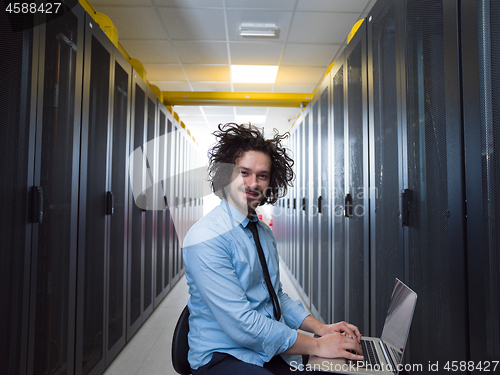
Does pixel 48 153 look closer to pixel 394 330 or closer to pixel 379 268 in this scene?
pixel 394 330

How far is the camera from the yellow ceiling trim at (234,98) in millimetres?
4551

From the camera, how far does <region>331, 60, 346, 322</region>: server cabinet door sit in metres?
2.24

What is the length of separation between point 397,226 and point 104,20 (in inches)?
92.8

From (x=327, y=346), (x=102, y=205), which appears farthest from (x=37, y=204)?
(x=327, y=346)

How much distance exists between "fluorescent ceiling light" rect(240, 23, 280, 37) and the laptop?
279 cm

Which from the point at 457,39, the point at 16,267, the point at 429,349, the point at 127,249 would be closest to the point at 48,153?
the point at 16,267

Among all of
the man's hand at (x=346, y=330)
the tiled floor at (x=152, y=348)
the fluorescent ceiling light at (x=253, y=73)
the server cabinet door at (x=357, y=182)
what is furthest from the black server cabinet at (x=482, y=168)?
the fluorescent ceiling light at (x=253, y=73)

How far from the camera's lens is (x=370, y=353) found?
1078mm

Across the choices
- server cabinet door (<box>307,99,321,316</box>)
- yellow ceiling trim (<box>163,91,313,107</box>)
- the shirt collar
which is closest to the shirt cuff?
the shirt collar

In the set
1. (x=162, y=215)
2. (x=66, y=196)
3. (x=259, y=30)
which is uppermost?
(x=259, y=30)

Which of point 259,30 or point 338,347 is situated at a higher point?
point 259,30

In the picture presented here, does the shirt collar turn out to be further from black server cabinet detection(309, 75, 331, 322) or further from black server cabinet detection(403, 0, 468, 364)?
black server cabinet detection(309, 75, 331, 322)

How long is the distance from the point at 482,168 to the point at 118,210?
2.24 meters

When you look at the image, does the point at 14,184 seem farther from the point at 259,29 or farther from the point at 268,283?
the point at 259,29
